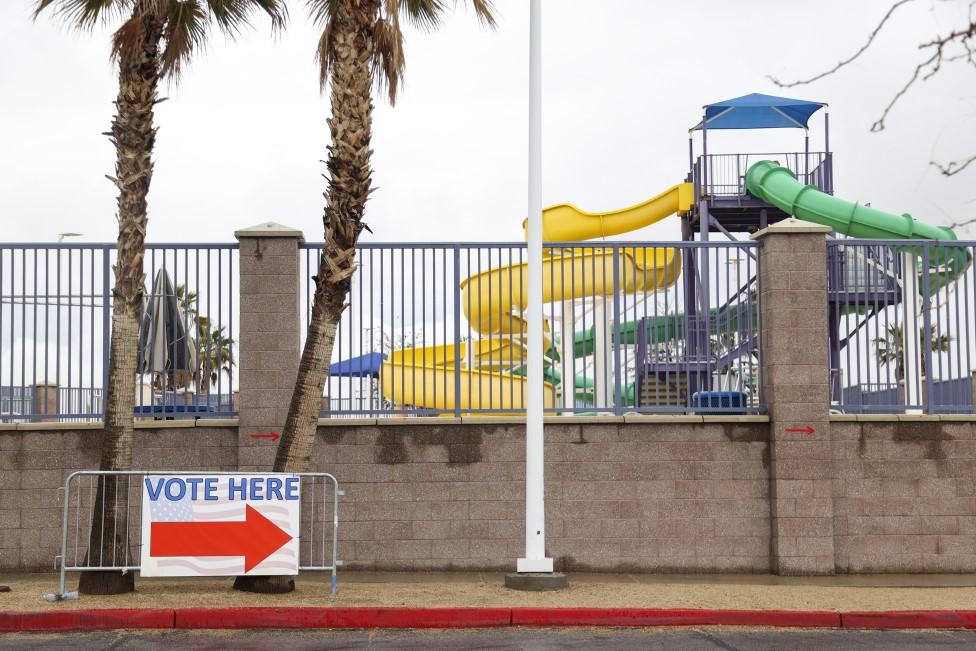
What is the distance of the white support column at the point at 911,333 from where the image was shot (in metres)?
14.8

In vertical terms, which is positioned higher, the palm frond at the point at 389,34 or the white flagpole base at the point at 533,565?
the palm frond at the point at 389,34

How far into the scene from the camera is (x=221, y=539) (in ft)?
36.5

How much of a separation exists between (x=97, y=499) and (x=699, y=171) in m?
19.4

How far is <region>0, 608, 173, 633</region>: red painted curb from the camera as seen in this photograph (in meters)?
10.0

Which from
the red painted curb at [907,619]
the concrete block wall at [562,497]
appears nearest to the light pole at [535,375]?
the concrete block wall at [562,497]

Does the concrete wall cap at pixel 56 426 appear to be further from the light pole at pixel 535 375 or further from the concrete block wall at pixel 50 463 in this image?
the light pole at pixel 535 375

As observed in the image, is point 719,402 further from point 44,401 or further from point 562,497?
point 44,401

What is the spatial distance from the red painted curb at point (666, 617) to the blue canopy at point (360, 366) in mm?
4561

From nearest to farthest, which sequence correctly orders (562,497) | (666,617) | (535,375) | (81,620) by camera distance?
(81,620), (666,617), (535,375), (562,497)

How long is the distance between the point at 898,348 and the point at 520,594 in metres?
6.41

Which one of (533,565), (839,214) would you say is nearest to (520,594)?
(533,565)

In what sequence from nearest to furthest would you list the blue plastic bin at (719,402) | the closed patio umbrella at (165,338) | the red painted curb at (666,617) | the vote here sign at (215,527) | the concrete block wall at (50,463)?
1. the red painted curb at (666,617)
2. the vote here sign at (215,527)
3. the concrete block wall at (50,463)
4. the closed patio umbrella at (165,338)
5. the blue plastic bin at (719,402)

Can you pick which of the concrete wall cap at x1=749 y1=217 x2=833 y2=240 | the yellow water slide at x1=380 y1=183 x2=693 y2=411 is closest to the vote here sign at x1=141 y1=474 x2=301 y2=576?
the yellow water slide at x1=380 y1=183 x2=693 y2=411

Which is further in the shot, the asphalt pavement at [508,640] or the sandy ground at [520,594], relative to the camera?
the sandy ground at [520,594]
